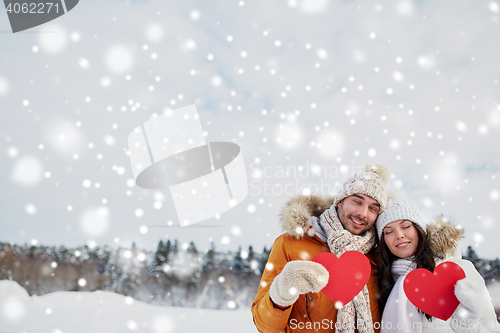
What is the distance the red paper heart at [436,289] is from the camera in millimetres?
1484

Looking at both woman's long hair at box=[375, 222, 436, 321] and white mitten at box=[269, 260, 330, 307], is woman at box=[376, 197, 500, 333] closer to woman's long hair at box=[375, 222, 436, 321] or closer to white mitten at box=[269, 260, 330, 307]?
woman's long hair at box=[375, 222, 436, 321]

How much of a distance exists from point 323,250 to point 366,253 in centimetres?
30

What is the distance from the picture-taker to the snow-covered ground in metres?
5.71

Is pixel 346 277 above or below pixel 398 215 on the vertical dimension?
below

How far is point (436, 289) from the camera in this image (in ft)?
5.04

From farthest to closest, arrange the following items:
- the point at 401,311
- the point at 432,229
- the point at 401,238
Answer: the point at 432,229 → the point at 401,238 → the point at 401,311

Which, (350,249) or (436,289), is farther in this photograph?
(350,249)

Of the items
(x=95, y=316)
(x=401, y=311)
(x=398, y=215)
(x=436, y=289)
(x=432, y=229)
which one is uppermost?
(x=398, y=215)

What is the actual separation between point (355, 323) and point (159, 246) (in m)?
9.12

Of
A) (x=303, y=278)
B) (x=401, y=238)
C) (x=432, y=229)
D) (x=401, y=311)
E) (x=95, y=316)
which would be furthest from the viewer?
(x=95, y=316)

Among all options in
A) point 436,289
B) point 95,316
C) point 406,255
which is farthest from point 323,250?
point 95,316

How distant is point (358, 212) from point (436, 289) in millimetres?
601

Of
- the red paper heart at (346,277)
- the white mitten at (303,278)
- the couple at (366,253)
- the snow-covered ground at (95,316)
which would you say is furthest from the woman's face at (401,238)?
the snow-covered ground at (95,316)

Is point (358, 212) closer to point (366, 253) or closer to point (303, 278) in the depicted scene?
A: point (366, 253)
